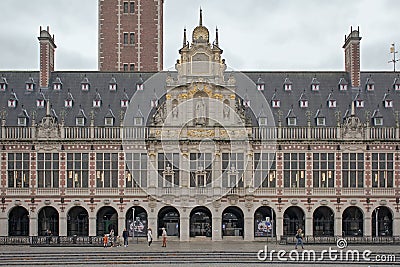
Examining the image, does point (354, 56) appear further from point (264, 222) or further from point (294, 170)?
point (264, 222)

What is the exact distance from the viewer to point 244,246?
56875 mm

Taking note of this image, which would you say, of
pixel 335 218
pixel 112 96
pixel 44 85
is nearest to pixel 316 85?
pixel 335 218

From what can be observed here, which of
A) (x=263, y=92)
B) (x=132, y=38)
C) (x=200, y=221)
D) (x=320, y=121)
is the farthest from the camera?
(x=132, y=38)

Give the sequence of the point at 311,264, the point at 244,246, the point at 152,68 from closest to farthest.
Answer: the point at 311,264 < the point at 244,246 < the point at 152,68

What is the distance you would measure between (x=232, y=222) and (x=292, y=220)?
4933mm

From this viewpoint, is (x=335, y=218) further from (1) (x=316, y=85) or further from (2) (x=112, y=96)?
(2) (x=112, y=96)

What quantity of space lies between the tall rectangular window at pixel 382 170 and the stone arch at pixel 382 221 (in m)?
2.06

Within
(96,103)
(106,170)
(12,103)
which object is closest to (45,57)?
(12,103)

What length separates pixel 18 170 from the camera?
63531 millimetres

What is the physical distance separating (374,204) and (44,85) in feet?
94.4

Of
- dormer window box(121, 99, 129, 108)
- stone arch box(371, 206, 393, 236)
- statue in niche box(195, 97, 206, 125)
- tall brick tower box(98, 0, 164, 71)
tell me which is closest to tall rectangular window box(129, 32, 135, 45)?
tall brick tower box(98, 0, 164, 71)

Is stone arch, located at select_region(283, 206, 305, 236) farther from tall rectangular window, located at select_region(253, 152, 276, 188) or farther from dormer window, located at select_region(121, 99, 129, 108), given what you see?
dormer window, located at select_region(121, 99, 129, 108)

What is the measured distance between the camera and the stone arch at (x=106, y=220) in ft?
213

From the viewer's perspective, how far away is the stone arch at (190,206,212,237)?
6544 centimetres
